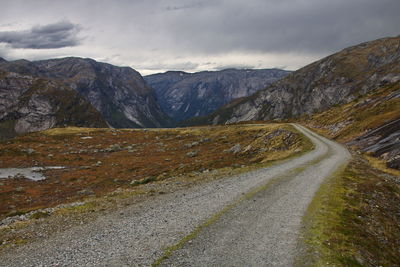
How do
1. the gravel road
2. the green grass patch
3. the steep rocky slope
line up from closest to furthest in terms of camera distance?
the gravel road → the green grass patch → the steep rocky slope

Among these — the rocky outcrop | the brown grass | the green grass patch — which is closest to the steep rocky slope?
the rocky outcrop

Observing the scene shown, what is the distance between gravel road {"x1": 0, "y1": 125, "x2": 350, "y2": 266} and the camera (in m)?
11.6

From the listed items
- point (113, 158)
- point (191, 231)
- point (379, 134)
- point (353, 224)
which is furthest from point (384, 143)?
point (113, 158)

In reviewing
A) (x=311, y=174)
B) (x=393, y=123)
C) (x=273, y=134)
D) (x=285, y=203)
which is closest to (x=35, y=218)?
(x=285, y=203)

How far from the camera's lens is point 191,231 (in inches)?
572

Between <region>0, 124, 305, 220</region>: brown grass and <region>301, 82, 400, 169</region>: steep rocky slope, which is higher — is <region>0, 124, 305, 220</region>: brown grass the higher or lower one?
the lower one

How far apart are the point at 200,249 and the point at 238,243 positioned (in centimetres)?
194

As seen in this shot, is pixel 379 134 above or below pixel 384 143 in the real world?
above

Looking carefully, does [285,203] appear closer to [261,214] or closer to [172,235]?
[261,214]

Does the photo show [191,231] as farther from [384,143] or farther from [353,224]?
[384,143]

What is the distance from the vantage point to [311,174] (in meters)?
29.4

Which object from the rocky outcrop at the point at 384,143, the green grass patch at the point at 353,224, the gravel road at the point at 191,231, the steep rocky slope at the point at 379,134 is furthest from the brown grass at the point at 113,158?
the green grass patch at the point at 353,224

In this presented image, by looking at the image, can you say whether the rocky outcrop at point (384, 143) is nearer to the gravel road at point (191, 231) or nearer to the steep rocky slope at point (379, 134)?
the steep rocky slope at point (379, 134)

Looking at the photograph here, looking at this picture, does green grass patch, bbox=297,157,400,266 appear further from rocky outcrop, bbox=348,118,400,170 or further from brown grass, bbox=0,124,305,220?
brown grass, bbox=0,124,305,220
